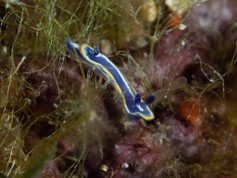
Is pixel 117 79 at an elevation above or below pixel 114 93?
above

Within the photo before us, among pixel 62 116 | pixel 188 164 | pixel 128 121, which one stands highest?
pixel 62 116

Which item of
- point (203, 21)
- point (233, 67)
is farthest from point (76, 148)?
point (203, 21)

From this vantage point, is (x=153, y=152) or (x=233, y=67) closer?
(x=153, y=152)

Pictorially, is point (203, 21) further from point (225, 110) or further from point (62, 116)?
point (62, 116)

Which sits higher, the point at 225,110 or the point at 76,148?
the point at 76,148

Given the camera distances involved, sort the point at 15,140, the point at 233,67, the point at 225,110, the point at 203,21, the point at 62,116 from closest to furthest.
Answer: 1. the point at 15,140
2. the point at 62,116
3. the point at 225,110
4. the point at 233,67
5. the point at 203,21
